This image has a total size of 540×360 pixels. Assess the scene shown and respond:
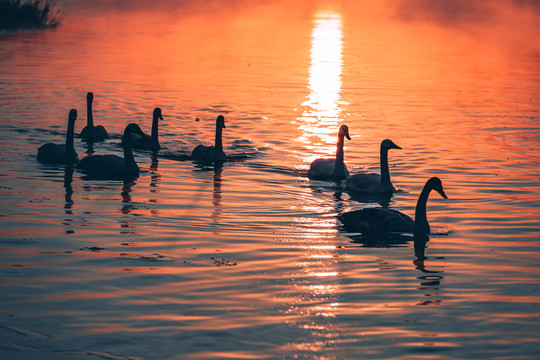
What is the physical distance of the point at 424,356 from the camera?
8523 millimetres

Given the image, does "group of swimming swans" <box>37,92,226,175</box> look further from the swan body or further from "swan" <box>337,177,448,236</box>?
"swan" <box>337,177,448,236</box>

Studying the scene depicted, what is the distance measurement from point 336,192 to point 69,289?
799 cm

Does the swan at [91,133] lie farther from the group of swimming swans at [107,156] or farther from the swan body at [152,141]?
the group of swimming swans at [107,156]

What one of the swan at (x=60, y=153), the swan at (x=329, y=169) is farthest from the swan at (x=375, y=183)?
the swan at (x=60, y=153)

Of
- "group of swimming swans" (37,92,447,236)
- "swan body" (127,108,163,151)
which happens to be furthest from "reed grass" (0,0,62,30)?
"group of swimming swans" (37,92,447,236)

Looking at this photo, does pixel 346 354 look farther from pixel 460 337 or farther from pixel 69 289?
pixel 69 289

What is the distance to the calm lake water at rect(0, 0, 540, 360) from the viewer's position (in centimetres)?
904

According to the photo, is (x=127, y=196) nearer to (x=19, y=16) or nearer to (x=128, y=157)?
(x=128, y=157)

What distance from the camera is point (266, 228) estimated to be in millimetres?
13625

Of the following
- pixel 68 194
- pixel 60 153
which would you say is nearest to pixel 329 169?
pixel 68 194

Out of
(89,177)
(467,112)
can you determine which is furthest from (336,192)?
(467,112)

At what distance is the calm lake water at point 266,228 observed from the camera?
356 inches

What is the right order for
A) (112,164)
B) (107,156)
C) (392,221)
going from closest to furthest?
1. (392,221)
2. (112,164)
3. (107,156)

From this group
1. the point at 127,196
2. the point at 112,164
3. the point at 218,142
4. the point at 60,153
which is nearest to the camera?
the point at 127,196
